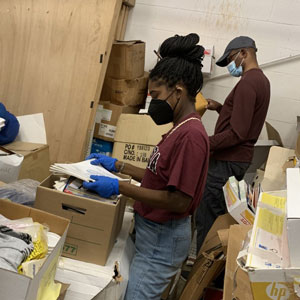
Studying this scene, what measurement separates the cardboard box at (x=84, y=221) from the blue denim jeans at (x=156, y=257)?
0.47 feet

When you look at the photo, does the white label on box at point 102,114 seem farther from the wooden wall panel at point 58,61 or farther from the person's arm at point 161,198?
the person's arm at point 161,198

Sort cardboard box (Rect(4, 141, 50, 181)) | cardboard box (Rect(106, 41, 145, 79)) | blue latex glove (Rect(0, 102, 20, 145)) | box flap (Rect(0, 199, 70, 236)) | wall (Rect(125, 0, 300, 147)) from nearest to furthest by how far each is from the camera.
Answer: box flap (Rect(0, 199, 70, 236))
cardboard box (Rect(4, 141, 50, 181))
blue latex glove (Rect(0, 102, 20, 145))
cardboard box (Rect(106, 41, 145, 79))
wall (Rect(125, 0, 300, 147))

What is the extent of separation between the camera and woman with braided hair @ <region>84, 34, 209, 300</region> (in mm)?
1405

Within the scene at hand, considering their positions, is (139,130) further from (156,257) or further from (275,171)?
(156,257)

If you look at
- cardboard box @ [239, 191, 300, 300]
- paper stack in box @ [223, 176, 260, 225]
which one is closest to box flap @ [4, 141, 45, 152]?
paper stack in box @ [223, 176, 260, 225]

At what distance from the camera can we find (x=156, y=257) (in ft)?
5.17

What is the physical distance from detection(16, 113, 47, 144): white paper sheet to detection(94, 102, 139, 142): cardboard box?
0.61 m

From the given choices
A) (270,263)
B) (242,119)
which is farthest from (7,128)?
(270,263)

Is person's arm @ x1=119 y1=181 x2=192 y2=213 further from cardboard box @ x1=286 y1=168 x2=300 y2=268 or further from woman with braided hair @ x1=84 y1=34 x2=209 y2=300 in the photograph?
cardboard box @ x1=286 y1=168 x2=300 y2=268

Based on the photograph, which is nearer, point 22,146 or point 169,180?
point 169,180

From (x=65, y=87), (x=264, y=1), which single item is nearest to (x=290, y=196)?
(x=65, y=87)

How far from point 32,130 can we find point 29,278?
1654mm

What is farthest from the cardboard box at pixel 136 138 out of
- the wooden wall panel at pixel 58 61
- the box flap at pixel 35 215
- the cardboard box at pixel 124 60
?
the box flap at pixel 35 215

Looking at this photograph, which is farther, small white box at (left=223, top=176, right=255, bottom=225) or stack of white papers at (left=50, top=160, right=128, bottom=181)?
small white box at (left=223, top=176, right=255, bottom=225)
